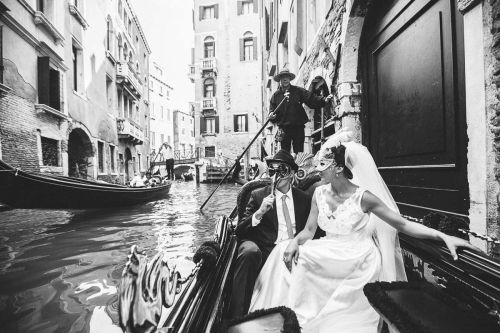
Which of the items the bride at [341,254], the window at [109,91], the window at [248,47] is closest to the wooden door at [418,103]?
the bride at [341,254]

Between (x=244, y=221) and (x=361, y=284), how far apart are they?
828 mm

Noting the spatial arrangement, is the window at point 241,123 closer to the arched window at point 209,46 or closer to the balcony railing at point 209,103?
the balcony railing at point 209,103

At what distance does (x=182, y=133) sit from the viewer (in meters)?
38.5

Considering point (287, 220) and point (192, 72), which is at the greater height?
point (192, 72)

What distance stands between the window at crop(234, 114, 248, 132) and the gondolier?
687 inches

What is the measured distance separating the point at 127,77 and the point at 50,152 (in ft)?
24.2

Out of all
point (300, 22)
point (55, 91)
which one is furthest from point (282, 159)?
point (55, 91)

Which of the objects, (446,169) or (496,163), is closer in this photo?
(496,163)

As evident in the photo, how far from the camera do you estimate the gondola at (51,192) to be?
4.75 meters

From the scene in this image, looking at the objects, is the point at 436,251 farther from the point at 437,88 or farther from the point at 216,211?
the point at 216,211

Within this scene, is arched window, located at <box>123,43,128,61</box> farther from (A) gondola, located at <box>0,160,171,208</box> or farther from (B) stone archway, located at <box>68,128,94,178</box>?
(A) gondola, located at <box>0,160,171,208</box>

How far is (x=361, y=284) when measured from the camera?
1.41 m

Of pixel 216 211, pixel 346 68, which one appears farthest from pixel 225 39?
pixel 346 68

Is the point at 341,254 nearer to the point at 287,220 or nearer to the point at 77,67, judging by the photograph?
the point at 287,220
